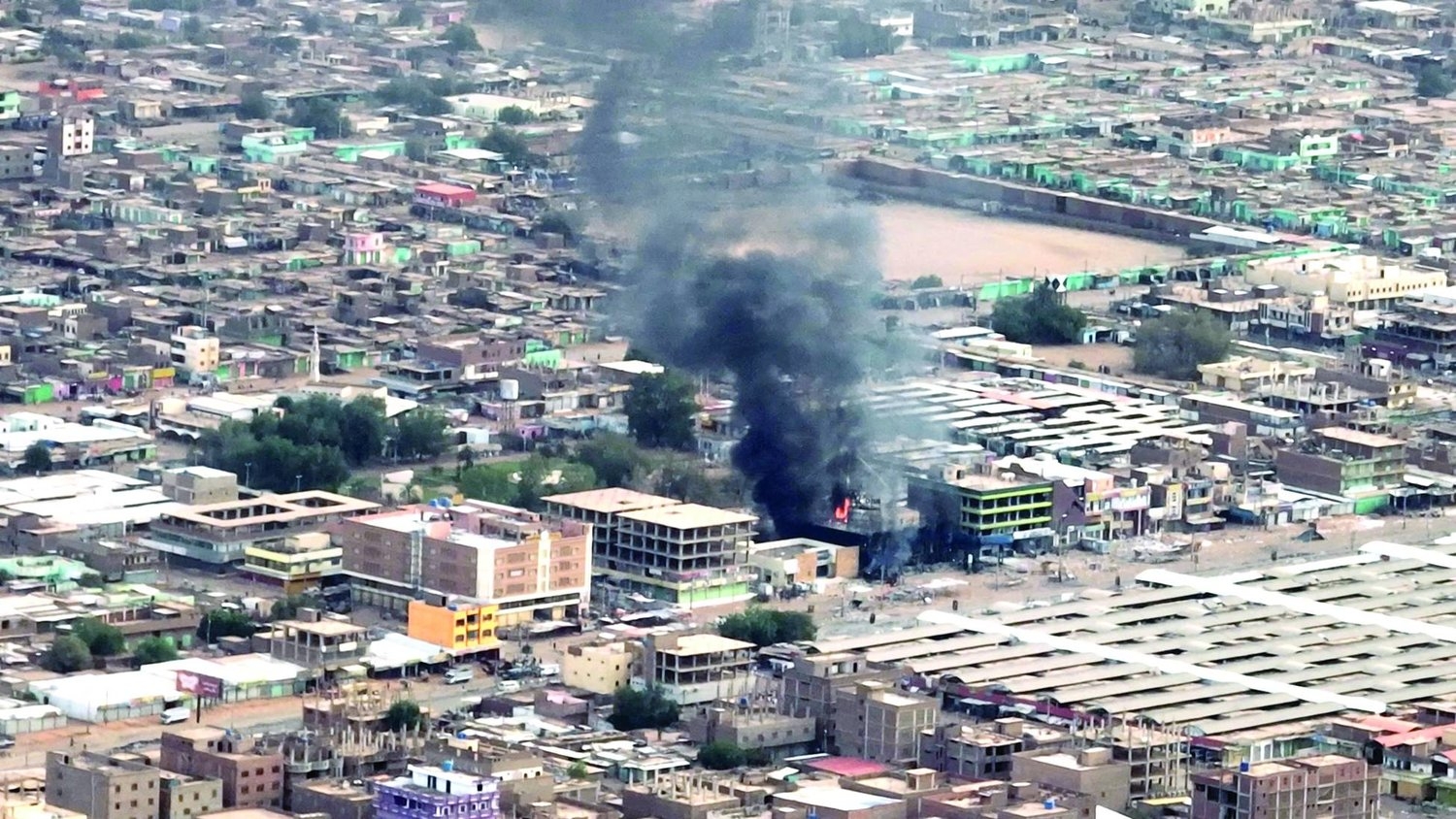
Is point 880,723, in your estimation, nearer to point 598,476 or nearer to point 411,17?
point 598,476

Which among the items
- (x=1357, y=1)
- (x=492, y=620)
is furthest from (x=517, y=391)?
(x=1357, y=1)

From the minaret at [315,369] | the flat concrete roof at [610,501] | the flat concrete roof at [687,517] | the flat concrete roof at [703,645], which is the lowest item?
the minaret at [315,369]

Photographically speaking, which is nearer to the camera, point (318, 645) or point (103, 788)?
point (103, 788)

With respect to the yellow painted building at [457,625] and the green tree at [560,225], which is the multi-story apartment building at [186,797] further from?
the green tree at [560,225]

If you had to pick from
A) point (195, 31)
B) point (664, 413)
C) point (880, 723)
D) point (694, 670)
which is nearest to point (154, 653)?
point (694, 670)

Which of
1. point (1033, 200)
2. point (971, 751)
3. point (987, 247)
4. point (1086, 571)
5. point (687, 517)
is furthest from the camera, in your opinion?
point (1033, 200)

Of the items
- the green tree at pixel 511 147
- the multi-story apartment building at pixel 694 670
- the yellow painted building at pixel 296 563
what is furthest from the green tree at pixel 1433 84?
the multi-story apartment building at pixel 694 670

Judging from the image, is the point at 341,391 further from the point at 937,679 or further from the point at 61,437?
the point at 937,679
